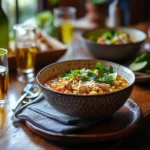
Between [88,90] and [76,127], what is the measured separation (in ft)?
0.40

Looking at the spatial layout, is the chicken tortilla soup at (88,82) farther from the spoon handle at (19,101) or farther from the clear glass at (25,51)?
the clear glass at (25,51)

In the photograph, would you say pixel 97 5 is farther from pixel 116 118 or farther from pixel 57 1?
pixel 116 118

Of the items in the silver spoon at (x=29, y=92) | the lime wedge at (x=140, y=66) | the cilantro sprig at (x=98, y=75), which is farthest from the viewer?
the lime wedge at (x=140, y=66)

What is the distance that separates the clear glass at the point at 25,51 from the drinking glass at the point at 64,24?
562 millimetres

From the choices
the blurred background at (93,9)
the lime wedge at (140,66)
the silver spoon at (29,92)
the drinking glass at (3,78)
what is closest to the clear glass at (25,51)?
the silver spoon at (29,92)

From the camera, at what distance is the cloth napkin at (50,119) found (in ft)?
3.67

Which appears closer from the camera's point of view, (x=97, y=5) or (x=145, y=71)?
(x=145, y=71)

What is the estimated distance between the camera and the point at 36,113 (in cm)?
123

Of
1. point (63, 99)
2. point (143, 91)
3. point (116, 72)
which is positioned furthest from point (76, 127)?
point (143, 91)

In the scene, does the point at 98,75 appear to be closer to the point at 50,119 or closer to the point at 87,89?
the point at 87,89

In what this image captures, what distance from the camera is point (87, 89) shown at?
1.15m

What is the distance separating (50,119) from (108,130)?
7.5 inches

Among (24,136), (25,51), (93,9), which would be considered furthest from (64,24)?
(24,136)

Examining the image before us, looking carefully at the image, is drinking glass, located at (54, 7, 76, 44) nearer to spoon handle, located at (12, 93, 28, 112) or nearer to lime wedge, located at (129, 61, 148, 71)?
lime wedge, located at (129, 61, 148, 71)
